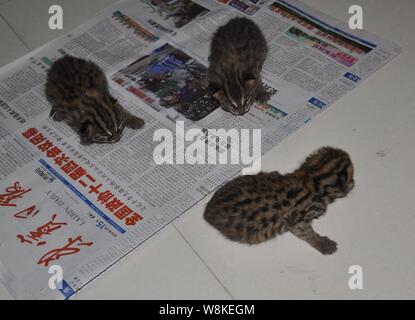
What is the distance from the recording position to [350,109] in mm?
2312

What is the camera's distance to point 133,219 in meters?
2.01

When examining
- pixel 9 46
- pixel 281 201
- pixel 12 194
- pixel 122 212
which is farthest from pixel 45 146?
pixel 281 201

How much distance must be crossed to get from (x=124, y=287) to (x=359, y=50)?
164 cm

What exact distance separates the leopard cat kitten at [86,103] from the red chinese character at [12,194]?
1.13 feet

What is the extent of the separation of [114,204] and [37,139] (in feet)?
1.84

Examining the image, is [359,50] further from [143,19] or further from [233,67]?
[143,19]

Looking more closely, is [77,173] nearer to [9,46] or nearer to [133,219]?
[133,219]

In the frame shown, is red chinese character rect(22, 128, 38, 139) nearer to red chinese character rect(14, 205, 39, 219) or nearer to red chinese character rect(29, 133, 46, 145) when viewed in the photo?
red chinese character rect(29, 133, 46, 145)

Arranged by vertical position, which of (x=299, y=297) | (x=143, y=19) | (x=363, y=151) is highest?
(x=143, y=19)

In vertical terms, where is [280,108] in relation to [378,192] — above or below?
above

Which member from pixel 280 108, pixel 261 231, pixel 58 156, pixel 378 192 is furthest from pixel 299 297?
pixel 58 156

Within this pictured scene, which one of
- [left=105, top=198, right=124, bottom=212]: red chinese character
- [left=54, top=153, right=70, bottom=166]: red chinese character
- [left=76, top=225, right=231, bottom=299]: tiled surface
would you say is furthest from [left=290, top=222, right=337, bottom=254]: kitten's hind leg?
[left=54, top=153, right=70, bottom=166]: red chinese character

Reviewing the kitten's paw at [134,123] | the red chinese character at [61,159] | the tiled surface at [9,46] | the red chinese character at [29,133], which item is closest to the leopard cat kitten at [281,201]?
the kitten's paw at [134,123]

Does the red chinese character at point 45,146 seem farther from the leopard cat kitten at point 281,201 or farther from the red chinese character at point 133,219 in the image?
the leopard cat kitten at point 281,201
